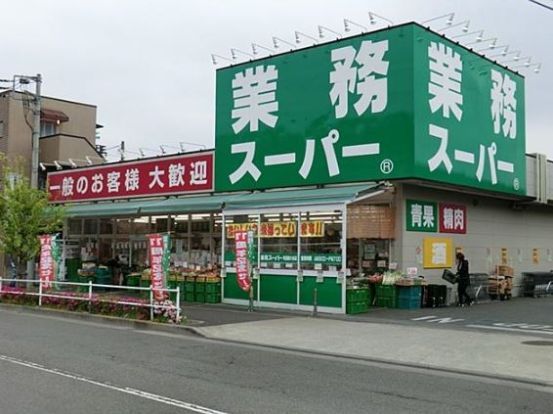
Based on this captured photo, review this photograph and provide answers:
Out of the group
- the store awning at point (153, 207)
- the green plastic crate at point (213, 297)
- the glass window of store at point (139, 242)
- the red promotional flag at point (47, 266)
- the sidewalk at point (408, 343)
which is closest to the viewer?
the sidewalk at point (408, 343)

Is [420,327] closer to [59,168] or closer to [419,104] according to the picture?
[419,104]

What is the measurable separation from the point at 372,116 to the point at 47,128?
2191 cm

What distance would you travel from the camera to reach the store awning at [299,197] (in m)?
17.5

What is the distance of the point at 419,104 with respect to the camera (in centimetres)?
1769

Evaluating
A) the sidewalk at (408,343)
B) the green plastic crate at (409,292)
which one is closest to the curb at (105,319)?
the sidewalk at (408,343)

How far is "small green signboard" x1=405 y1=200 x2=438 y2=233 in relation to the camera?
18.9 m

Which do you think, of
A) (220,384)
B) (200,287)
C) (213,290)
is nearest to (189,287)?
(200,287)

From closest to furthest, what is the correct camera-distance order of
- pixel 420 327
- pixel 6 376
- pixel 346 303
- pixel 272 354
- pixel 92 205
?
pixel 6 376 → pixel 272 354 → pixel 420 327 → pixel 346 303 → pixel 92 205

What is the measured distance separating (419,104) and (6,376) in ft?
41.8

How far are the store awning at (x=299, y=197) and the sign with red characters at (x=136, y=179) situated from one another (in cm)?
285

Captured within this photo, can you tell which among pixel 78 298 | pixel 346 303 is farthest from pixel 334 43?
pixel 78 298

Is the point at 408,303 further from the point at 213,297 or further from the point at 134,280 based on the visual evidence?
the point at 134,280

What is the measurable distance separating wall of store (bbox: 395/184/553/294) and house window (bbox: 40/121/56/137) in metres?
22.3

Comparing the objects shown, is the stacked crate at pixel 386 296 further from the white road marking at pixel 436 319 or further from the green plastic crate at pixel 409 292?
the white road marking at pixel 436 319
